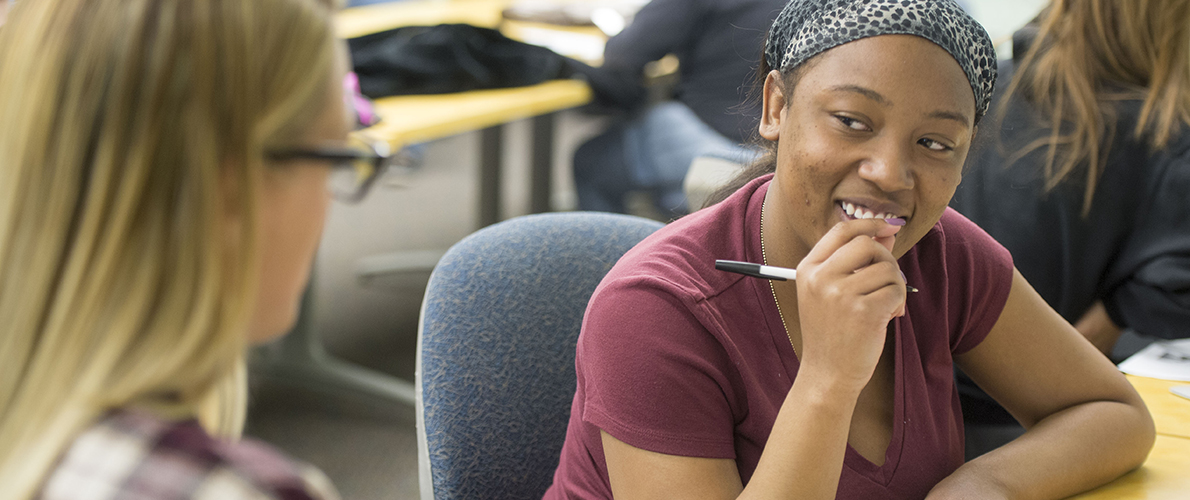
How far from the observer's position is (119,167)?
60 centimetres

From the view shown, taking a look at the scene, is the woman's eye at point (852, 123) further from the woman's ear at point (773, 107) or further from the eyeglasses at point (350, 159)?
the eyeglasses at point (350, 159)

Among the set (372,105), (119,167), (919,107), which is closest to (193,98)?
(119,167)

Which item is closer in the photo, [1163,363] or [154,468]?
[154,468]

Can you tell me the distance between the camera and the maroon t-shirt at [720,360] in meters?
1.01

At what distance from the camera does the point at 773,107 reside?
3.76ft

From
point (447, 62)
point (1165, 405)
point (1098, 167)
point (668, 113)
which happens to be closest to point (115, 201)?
point (1165, 405)

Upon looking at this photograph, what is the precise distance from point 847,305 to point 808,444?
135 mm

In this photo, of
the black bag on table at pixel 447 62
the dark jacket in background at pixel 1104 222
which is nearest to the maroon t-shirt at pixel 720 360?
the dark jacket in background at pixel 1104 222

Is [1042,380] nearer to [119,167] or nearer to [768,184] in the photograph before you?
[768,184]

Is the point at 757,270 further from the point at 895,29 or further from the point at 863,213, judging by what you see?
the point at 895,29

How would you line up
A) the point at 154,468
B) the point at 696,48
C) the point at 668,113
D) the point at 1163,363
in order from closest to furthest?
the point at 154,468
the point at 1163,363
the point at 696,48
the point at 668,113

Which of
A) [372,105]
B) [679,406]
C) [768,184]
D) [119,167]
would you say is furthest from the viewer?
[372,105]

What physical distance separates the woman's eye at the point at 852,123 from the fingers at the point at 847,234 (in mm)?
95

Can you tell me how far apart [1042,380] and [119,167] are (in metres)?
1.08
